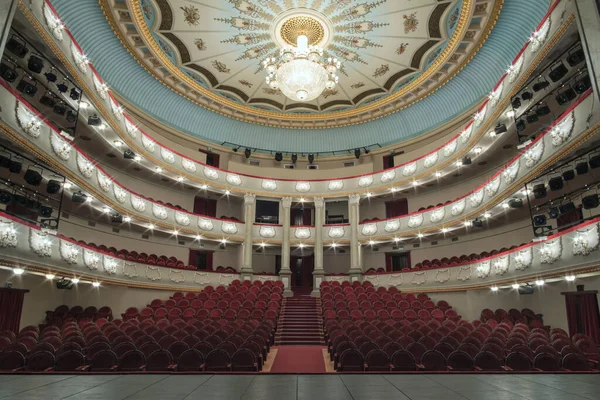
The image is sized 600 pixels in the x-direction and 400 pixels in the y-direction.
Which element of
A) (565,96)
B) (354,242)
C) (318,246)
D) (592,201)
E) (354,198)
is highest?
(565,96)

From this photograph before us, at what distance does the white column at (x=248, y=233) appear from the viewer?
1633 centimetres

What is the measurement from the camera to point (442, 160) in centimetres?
1534

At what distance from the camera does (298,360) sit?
25.6 feet

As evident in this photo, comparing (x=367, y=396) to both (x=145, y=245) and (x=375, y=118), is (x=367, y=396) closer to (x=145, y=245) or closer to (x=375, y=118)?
(x=145, y=245)

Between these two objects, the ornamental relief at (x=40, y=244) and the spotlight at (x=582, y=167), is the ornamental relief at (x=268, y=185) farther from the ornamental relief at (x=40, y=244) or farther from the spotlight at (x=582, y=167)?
the spotlight at (x=582, y=167)

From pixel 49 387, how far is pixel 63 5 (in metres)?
11.6

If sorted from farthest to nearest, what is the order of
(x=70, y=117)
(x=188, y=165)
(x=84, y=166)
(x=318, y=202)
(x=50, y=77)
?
(x=318, y=202) → (x=188, y=165) → (x=84, y=166) → (x=70, y=117) → (x=50, y=77)

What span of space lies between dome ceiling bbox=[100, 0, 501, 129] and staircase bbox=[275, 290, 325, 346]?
30.3 feet

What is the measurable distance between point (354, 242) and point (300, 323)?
5729 mm

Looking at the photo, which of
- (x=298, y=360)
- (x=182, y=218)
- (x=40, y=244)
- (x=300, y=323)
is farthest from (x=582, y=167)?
(x=182, y=218)

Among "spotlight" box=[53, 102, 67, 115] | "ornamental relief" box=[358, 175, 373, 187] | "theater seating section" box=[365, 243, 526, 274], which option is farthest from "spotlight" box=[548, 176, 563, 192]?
"spotlight" box=[53, 102, 67, 115]

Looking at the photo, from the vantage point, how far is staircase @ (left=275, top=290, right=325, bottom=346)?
35.5 feet

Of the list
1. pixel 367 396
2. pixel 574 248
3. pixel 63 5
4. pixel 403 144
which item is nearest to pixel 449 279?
pixel 574 248

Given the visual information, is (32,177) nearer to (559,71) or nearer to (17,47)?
(17,47)
